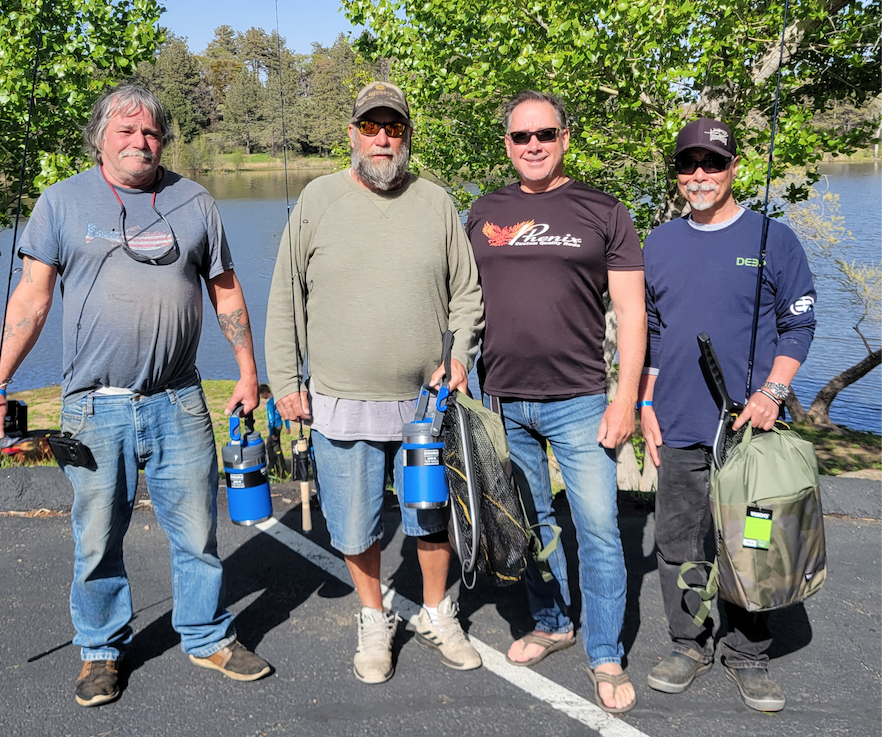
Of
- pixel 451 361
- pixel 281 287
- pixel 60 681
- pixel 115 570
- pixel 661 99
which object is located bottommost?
pixel 60 681

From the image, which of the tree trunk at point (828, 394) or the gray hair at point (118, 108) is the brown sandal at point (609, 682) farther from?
the tree trunk at point (828, 394)

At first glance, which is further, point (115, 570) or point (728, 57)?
point (728, 57)

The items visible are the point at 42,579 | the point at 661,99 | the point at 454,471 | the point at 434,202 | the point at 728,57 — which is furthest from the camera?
the point at 661,99

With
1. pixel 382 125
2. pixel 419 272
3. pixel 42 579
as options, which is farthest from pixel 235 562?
pixel 382 125

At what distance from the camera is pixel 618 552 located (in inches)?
126

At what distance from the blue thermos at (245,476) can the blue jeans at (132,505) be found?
5.9 inches

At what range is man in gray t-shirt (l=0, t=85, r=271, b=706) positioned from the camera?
3027 millimetres

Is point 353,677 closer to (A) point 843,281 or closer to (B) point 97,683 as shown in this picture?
(B) point 97,683

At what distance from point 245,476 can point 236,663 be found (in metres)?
0.78

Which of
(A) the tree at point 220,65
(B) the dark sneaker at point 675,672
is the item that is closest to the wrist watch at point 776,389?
(B) the dark sneaker at point 675,672

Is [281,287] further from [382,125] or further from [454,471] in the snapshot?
[454,471]

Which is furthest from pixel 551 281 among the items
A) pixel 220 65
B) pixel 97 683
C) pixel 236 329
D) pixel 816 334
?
pixel 220 65

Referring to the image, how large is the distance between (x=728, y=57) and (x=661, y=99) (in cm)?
88

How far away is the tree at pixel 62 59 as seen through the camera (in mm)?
7059
